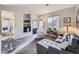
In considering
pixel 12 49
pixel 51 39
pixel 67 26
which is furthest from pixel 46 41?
pixel 12 49

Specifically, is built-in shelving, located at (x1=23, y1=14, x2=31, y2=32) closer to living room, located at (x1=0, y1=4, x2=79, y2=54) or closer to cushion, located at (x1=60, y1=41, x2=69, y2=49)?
living room, located at (x1=0, y1=4, x2=79, y2=54)

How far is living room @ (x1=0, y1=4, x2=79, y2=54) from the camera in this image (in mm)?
2163

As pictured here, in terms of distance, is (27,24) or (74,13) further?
(27,24)

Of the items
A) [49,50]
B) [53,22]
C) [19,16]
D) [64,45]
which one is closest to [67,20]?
[53,22]

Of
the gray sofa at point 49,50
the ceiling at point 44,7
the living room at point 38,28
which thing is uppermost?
the ceiling at point 44,7

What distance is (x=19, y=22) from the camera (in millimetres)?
2256

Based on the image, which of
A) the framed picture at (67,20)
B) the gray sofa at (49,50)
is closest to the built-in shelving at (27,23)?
the gray sofa at (49,50)

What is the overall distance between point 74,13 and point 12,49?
1.21 m

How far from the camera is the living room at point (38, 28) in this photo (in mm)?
2163

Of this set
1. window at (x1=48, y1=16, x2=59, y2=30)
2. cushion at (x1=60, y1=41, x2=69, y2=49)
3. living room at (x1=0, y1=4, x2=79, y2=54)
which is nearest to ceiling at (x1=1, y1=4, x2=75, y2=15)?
living room at (x1=0, y1=4, x2=79, y2=54)

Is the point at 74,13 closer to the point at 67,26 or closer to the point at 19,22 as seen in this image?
the point at 67,26

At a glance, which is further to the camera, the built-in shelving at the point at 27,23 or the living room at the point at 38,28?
the built-in shelving at the point at 27,23

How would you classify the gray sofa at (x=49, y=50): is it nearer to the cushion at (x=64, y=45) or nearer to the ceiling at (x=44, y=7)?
the cushion at (x=64, y=45)

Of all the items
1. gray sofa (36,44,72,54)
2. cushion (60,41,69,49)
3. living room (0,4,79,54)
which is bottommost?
gray sofa (36,44,72,54)
